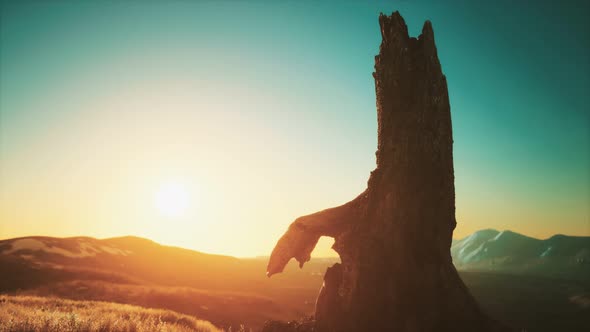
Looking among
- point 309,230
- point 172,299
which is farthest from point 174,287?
point 309,230

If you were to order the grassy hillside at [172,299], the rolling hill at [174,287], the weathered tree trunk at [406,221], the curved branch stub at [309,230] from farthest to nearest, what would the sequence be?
the rolling hill at [174,287] < the grassy hillside at [172,299] < the curved branch stub at [309,230] < the weathered tree trunk at [406,221]

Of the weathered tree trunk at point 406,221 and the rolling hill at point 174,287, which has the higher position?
the weathered tree trunk at point 406,221

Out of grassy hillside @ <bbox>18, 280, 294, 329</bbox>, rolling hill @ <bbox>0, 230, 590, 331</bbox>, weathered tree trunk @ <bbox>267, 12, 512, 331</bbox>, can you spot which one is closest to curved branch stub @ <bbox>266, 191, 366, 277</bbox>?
weathered tree trunk @ <bbox>267, 12, 512, 331</bbox>

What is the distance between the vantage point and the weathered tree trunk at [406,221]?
40.9 ft

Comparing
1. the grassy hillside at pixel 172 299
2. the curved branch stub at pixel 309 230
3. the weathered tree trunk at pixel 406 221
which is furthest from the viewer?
the grassy hillside at pixel 172 299

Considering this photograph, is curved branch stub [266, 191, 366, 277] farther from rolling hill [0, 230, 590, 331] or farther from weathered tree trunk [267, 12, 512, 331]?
rolling hill [0, 230, 590, 331]

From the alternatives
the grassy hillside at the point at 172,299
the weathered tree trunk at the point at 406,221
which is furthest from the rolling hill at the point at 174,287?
the weathered tree trunk at the point at 406,221

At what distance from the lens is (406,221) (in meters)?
13.1

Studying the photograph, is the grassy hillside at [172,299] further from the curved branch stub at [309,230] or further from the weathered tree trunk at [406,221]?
the weathered tree trunk at [406,221]

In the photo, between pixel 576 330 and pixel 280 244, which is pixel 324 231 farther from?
pixel 576 330

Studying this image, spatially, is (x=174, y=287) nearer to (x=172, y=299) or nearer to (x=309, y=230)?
(x=172, y=299)

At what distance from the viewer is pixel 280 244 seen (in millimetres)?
15688

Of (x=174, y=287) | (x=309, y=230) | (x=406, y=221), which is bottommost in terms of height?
(x=174, y=287)

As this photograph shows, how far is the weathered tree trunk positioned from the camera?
40.9ft
